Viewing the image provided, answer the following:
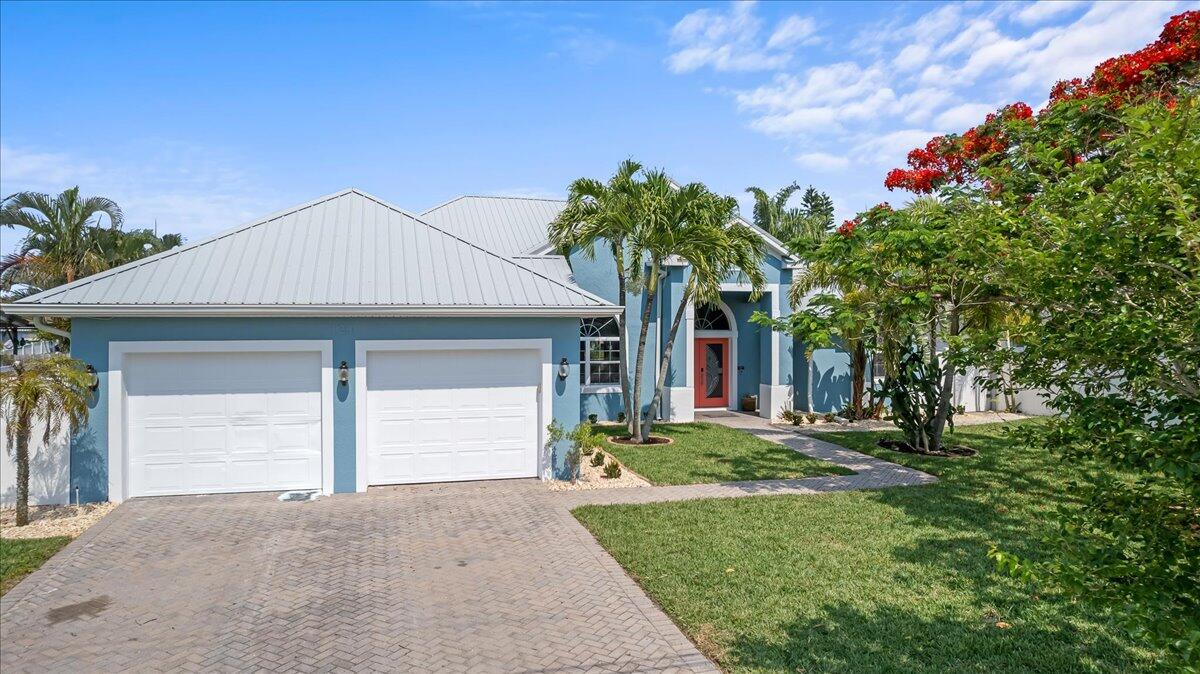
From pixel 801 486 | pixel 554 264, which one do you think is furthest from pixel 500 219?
pixel 801 486

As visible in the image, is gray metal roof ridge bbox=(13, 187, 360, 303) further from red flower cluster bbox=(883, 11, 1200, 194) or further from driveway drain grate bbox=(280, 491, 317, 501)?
red flower cluster bbox=(883, 11, 1200, 194)

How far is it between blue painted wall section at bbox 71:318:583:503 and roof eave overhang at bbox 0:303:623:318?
16 cm

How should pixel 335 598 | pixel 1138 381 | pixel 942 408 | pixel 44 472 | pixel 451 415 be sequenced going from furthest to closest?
pixel 942 408
pixel 451 415
pixel 44 472
pixel 335 598
pixel 1138 381

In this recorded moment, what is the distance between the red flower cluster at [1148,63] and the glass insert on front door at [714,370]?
11604 mm

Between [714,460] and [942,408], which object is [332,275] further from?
[942,408]

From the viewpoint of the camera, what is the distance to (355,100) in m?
13.6

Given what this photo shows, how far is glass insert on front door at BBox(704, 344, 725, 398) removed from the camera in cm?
2005

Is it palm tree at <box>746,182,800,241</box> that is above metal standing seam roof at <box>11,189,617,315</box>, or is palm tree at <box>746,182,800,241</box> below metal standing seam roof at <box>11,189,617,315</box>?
above

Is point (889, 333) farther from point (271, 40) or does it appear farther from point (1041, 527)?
point (271, 40)

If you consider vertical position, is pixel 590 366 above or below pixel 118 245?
below

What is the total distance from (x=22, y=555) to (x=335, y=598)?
4199 mm

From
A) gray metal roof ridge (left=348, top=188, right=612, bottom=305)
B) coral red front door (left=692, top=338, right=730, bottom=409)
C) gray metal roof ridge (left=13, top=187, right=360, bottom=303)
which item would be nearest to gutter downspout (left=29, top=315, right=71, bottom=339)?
gray metal roof ridge (left=13, top=187, right=360, bottom=303)

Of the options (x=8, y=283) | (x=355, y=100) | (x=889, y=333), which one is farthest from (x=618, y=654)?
(x=8, y=283)

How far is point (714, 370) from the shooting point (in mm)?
20156
